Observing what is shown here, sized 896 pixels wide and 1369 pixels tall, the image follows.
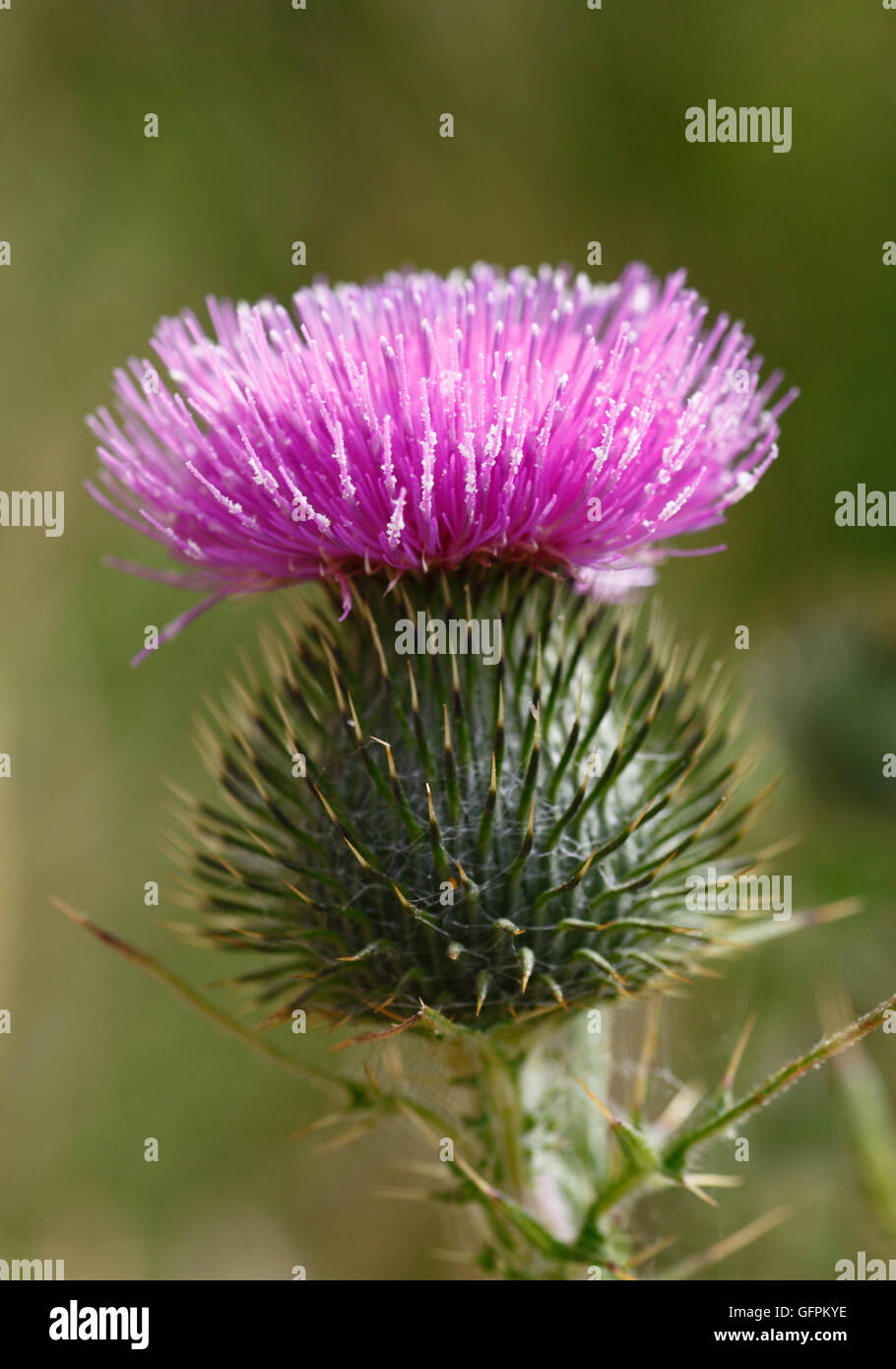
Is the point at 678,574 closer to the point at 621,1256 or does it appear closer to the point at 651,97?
the point at 651,97

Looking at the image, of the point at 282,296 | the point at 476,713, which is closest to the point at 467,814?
the point at 476,713

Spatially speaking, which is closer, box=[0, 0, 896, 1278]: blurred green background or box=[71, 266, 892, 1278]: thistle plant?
box=[71, 266, 892, 1278]: thistle plant

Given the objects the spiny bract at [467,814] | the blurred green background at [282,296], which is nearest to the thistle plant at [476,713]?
the spiny bract at [467,814]

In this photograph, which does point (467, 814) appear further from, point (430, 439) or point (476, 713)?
point (430, 439)

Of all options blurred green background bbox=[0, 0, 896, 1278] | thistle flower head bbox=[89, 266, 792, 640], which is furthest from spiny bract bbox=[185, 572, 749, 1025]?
blurred green background bbox=[0, 0, 896, 1278]

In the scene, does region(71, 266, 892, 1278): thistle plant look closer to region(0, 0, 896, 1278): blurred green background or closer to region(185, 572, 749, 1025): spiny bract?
region(185, 572, 749, 1025): spiny bract
